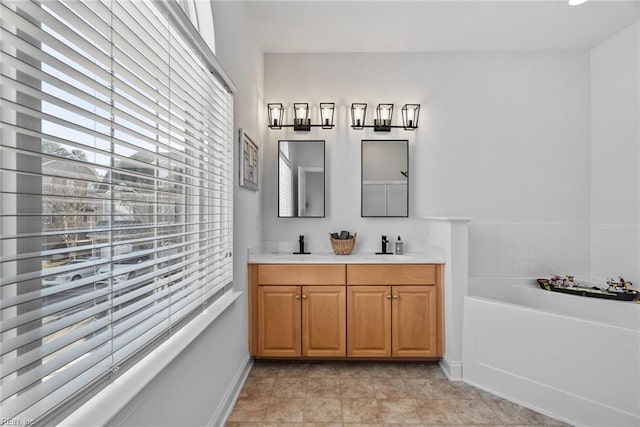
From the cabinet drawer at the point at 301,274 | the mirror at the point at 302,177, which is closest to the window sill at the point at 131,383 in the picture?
the cabinet drawer at the point at 301,274

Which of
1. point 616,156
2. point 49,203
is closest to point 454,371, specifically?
point 616,156

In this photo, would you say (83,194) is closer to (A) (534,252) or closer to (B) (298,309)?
(B) (298,309)

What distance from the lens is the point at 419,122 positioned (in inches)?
128

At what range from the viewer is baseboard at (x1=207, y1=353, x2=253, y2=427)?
73.3 inches

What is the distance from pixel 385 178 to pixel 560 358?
1.91 m

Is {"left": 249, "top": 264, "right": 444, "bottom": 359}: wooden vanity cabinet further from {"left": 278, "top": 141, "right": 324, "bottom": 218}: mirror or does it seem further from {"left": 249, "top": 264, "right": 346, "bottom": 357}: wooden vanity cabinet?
{"left": 278, "top": 141, "right": 324, "bottom": 218}: mirror

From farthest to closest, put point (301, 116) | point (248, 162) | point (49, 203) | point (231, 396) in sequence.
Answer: point (301, 116) → point (248, 162) → point (231, 396) → point (49, 203)

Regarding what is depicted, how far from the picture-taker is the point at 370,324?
2.69m

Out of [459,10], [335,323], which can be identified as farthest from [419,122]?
[335,323]

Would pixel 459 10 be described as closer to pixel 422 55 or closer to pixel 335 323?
pixel 422 55

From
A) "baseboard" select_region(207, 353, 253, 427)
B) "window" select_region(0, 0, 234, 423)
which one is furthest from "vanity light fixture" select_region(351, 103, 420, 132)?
"baseboard" select_region(207, 353, 253, 427)

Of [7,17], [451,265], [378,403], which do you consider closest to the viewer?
[7,17]

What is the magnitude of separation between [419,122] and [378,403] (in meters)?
2.48

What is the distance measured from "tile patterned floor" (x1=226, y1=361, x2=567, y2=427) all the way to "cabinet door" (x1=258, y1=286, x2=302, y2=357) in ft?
0.53
